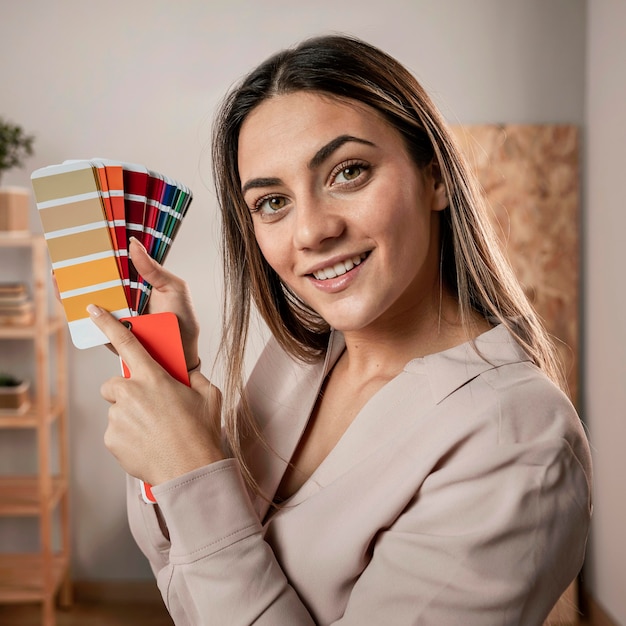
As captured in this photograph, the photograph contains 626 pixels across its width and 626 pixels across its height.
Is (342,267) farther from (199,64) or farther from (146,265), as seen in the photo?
(199,64)

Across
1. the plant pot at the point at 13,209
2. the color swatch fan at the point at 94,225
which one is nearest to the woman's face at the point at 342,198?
the color swatch fan at the point at 94,225

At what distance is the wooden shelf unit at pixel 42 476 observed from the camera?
3.24m

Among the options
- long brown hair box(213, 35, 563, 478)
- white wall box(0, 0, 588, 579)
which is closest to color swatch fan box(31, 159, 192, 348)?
long brown hair box(213, 35, 563, 478)

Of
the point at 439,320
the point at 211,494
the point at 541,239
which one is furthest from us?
the point at 541,239

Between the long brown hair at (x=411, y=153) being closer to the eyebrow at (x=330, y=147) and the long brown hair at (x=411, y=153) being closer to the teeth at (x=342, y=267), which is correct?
the eyebrow at (x=330, y=147)

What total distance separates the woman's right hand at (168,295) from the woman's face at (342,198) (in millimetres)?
259

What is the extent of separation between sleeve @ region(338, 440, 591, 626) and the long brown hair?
0.23m

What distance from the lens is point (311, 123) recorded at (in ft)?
3.45

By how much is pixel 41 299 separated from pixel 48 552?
1.20 m

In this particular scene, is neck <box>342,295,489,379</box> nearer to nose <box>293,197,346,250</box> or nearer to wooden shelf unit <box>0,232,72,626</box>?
nose <box>293,197,346,250</box>

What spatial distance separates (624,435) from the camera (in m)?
2.93

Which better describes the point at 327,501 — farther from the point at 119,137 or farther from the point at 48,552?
the point at 119,137

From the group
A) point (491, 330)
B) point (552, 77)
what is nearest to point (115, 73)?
point (552, 77)

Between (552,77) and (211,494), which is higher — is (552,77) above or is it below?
above
